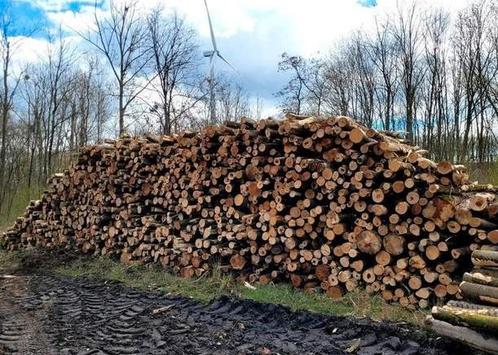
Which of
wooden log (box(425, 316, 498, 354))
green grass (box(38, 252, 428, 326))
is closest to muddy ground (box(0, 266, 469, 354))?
wooden log (box(425, 316, 498, 354))

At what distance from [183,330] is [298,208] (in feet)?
7.43

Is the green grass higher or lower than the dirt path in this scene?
higher

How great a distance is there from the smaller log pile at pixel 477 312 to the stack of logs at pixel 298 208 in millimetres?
441

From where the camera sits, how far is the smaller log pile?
12.6 ft

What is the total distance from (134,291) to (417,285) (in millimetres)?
3998

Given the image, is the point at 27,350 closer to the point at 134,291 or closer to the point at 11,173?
the point at 134,291

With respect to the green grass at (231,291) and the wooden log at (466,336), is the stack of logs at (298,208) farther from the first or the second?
the wooden log at (466,336)

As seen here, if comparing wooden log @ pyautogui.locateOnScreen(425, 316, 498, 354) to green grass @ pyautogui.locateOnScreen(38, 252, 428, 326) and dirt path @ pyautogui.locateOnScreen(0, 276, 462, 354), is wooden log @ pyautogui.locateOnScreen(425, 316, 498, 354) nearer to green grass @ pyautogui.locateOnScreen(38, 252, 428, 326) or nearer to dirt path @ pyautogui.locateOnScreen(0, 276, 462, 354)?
dirt path @ pyautogui.locateOnScreen(0, 276, 462, 354)

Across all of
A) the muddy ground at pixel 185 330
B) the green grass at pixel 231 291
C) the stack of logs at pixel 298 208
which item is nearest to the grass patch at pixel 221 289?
the green grass at pixel 231 291

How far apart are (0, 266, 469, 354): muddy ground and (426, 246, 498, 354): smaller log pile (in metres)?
0.22

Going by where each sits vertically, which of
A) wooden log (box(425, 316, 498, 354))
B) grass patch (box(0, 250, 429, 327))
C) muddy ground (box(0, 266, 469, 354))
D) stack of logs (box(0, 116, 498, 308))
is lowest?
muddy ground (box(0, 266, 469, 354))

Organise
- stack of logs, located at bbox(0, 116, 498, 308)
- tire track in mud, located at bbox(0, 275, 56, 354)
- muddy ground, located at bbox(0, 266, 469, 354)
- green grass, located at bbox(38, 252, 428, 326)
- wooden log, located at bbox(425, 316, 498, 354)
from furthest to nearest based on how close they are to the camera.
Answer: stack of logs, located at bbox(0, 116, 498, 308), green grass, located at bbox(38, 252, 428, 326), tire track in mud, located at bbox(0, 275, 56, 354), muddy ground, located at bbox(0, 266, 469, 354), wooden log, located at bbox(425, 316, 498, 354)

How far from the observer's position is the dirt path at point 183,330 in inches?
173

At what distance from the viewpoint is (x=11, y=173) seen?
2366 cm
